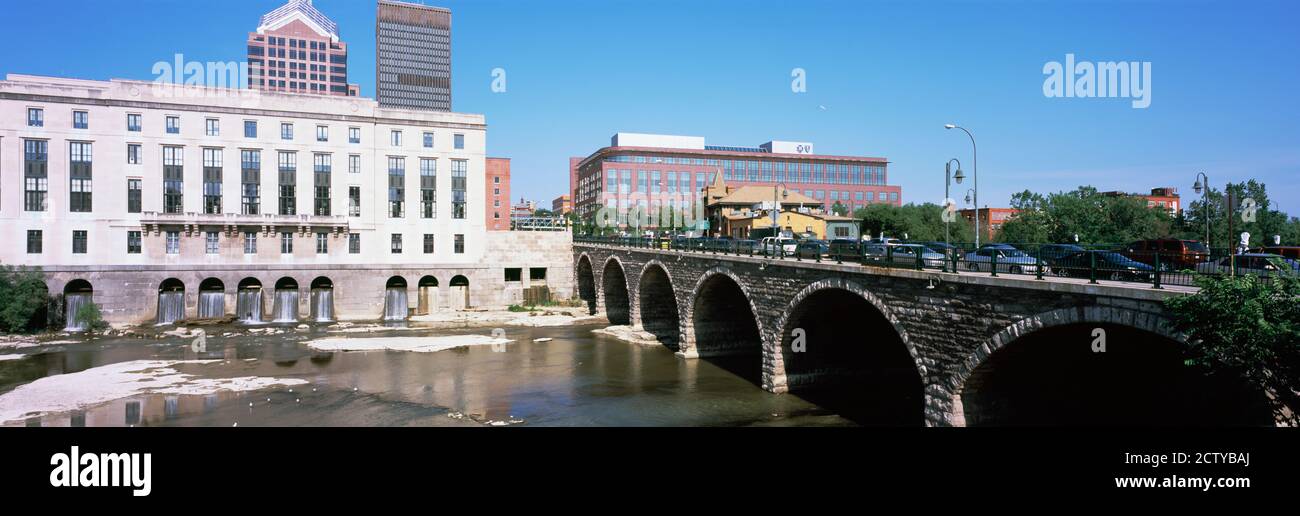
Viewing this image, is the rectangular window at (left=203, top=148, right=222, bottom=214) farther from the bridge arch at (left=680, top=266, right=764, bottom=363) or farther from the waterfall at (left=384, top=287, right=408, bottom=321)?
the bridge arch at (left=680, top=266, right=764, bottom=363)

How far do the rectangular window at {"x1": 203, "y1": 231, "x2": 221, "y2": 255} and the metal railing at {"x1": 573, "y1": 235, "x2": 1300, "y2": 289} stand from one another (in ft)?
140

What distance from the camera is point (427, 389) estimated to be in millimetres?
32531

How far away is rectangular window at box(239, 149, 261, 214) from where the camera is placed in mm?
58625

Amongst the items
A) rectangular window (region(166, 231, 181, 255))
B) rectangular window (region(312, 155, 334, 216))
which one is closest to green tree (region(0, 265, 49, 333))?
rectangular window (region(166, 231, 181, 255))

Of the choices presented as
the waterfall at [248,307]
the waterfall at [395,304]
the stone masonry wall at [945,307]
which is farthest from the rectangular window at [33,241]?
the stone masonry wall at [945,307]

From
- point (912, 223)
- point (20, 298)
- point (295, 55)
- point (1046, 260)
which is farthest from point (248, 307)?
point (295, 55)

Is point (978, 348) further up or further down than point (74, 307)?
further up

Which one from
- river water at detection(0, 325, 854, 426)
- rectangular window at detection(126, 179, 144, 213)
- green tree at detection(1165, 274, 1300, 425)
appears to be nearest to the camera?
green tree at detection(1165, 274, 1300, 425)

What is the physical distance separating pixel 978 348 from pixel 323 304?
2153 inches

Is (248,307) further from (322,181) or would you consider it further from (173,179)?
(322,181)

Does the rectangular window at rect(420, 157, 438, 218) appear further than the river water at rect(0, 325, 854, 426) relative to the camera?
Yes
